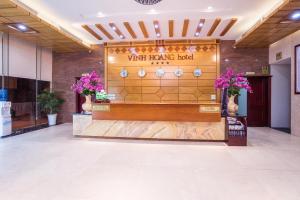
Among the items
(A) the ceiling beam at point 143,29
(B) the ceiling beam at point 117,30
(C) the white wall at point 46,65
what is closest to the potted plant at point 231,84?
(A) the ceiling beam at point 143,29

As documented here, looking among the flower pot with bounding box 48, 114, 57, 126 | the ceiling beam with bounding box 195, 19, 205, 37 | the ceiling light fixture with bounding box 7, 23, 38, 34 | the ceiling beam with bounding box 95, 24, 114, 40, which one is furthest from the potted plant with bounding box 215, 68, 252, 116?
the flower pot with bounding box 48, 114, 57, 126

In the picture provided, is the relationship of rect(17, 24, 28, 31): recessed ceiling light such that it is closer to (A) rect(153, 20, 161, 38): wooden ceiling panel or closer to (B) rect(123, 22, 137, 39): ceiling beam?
(B) rect(123, 22, 137, 39): ceiling beam

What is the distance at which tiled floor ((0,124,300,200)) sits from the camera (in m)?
2.79

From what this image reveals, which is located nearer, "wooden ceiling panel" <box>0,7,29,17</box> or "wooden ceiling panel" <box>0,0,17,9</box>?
"wooden ceiling panel" <box>0,0,17,9</box>

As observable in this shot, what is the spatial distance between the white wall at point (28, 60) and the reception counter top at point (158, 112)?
3.83 meters

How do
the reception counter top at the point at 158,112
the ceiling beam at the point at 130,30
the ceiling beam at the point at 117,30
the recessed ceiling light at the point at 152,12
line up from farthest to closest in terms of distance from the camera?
the ceiling beam at the point at 117,30 < the ceiling beam at the point at 130,30 < the recessed ceiling light at the point at 152,12 < the reception counter top at the point at 158,112

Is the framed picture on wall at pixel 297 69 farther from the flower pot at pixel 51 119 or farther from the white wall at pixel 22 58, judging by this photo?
the white wall at pixel 22 58

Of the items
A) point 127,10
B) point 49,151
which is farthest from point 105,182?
point 127,10

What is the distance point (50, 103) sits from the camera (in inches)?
367

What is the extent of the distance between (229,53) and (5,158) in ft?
29.3

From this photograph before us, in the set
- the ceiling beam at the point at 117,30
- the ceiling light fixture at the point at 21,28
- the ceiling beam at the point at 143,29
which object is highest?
the ceiling beam at the point at 117,30

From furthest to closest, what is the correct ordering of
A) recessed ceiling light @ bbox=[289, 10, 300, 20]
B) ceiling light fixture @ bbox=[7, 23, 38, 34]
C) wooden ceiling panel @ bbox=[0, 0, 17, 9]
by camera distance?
ceiling light fixture @ bbox=[7, 23, 38, 34]
recessed ceiling light @ bbox=[289, 10, 300, 20]
wooden ceiling panel @ bbox=[0, 0, 17, 9]

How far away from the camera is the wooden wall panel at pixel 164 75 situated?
956 centimetres

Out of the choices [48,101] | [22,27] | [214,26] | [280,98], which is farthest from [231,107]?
[48,101]
